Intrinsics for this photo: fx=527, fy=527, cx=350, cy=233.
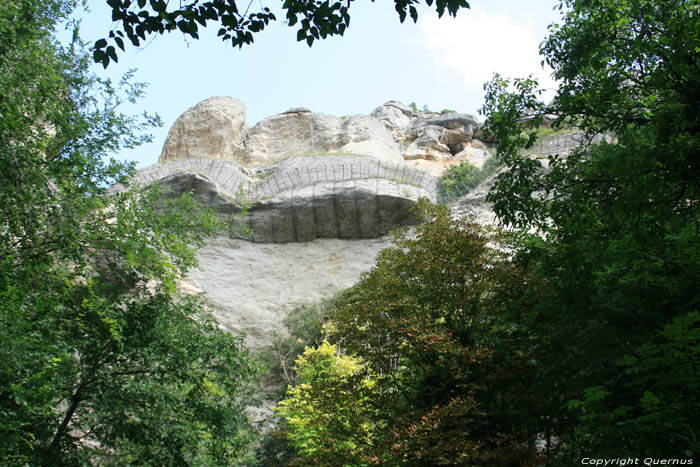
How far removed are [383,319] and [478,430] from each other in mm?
2214

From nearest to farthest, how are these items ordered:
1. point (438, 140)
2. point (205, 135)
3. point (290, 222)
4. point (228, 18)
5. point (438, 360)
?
point (228, 18) → point (438, 360) → point (290, 222) → point (205, 135) → point (438, 140)

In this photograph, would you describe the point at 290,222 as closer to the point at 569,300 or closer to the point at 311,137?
the point at 311,137

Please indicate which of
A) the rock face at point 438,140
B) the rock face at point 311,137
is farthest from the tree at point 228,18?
the rock face at point 438,140

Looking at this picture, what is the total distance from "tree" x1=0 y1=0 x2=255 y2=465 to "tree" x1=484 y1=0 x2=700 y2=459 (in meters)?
5.48

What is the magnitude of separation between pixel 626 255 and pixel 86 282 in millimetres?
7970

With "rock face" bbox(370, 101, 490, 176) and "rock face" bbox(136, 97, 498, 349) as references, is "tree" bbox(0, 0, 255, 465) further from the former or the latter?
"rock face" bbox(370, 101, 490, 176)

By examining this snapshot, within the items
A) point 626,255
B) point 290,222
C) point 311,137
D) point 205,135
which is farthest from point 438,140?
point 626,255

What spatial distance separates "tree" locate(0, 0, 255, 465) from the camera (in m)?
7.54

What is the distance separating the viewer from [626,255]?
5719 mm

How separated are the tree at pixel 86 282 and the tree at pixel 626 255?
5478 mm

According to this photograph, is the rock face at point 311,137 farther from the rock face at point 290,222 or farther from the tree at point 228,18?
the tree at point 228,18

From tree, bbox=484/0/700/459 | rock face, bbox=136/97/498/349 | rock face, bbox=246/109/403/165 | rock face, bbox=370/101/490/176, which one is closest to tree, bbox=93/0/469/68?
tree, bbox=484/0/700/459

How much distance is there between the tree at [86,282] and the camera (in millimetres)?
7535

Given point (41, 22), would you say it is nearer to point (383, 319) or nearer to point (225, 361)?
point (225, 361)
